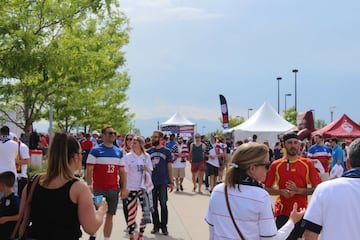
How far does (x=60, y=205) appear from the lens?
3.80 metres

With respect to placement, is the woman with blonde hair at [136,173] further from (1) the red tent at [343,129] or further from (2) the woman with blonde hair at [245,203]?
(1) the red tent at [343,129]

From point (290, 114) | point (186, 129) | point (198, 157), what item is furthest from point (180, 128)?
point (290, 114)

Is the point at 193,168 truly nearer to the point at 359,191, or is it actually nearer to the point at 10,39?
the point at 10,39

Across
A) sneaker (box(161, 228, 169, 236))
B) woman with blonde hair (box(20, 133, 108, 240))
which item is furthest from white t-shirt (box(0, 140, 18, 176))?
woman with blonde hair (box(20, 133, 108, 240))

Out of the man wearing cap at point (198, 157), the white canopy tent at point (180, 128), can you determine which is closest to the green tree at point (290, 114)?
the white canopy tent at point (180, 128)

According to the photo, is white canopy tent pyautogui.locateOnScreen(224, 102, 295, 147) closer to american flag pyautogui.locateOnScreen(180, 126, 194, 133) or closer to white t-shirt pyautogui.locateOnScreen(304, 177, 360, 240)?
american flag pyautogui.locateOnScreen(180, 126, 194, 133)

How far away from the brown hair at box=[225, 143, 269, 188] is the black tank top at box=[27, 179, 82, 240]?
1.10m

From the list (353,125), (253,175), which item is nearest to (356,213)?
(253,175)

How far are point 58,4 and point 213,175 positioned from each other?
8.39 meters

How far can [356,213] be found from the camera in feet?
12.2

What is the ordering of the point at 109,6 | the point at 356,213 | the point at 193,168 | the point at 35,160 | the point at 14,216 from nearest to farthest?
the point at 356,213
the point at 14,216
the point at 109,6
the point at 193,168
the point at 35,160

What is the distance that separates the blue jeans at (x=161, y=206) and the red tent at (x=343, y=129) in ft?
65.6

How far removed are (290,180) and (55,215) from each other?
3.07m

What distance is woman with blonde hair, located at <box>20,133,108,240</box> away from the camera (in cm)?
381
